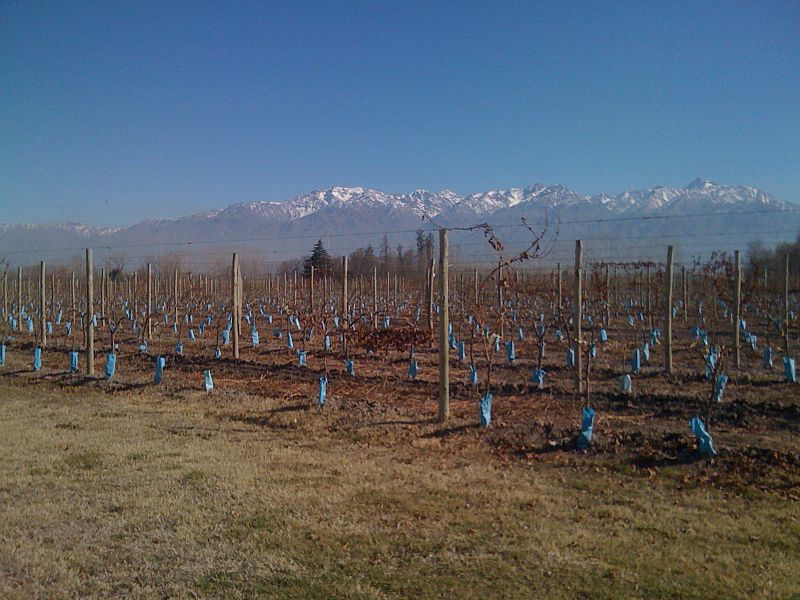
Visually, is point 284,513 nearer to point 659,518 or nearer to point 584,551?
point 584,551

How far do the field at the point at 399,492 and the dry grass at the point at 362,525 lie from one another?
0.9 inches

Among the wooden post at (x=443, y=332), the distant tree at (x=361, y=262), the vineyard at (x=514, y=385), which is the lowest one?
the vineyard at (x=514, y=385)

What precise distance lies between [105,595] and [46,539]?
1.23 meters

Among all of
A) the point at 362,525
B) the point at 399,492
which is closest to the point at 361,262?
the point at 399,492

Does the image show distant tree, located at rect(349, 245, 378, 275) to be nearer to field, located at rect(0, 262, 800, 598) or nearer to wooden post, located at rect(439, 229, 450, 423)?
field, located at rect(0, 262, 800, 598)

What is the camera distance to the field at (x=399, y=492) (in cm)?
406

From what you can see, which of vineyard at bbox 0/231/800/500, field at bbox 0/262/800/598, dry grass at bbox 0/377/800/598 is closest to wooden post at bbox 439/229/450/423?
vineyard at bbox 0/231/800/500

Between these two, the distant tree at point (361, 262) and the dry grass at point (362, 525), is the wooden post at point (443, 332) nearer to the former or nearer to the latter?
the dry grass at point (362, 525)

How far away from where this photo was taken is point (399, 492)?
5863 mm

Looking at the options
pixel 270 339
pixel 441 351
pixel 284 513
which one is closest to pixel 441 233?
pixel 441 351

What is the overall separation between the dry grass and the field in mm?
22

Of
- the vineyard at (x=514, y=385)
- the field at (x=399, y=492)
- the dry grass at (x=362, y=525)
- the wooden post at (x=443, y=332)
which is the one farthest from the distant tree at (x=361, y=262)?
the dry grass at (x=362, y=525)

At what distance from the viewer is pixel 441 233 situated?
28.4 feet

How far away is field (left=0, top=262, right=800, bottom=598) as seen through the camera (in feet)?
13.3
